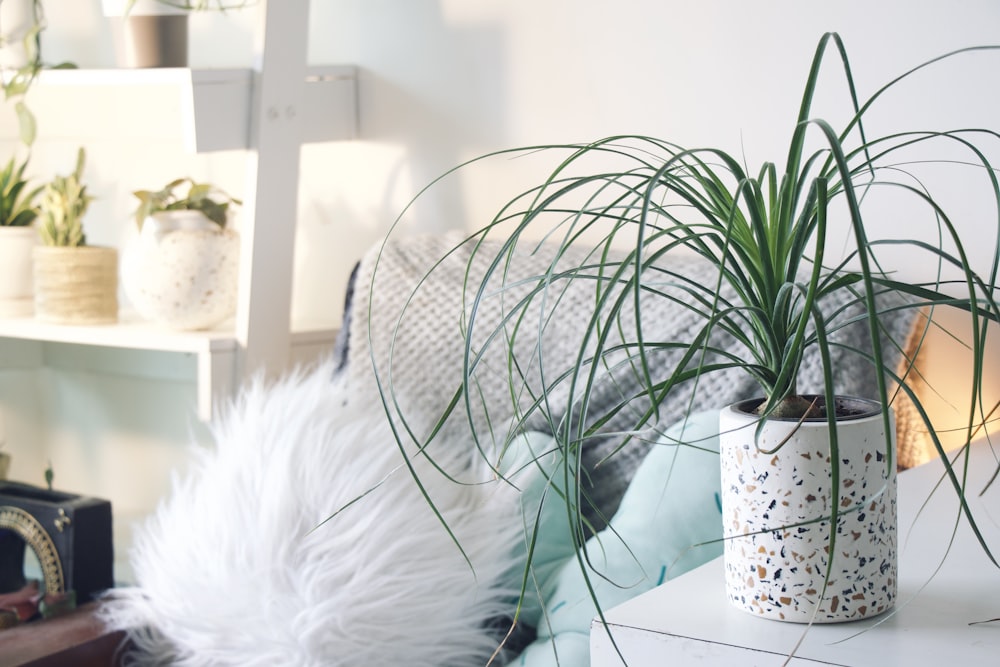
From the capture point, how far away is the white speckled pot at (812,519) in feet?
1.79

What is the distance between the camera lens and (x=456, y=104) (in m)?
1.47

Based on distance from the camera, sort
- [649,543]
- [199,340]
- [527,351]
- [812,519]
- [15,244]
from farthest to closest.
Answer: [15,244] → [199,340] → [527,351] → [649,543] → [812,519]

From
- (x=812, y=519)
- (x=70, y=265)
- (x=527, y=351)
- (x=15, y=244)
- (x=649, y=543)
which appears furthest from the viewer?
(x=15, y=244)

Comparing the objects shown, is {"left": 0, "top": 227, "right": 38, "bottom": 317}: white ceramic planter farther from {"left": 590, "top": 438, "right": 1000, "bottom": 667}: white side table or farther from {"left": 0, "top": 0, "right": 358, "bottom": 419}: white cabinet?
{"left": 590, "top": 438, "right": 1000, "bottom": 667}: white side table

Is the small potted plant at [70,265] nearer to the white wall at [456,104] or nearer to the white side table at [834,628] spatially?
the white wall at [456,104]

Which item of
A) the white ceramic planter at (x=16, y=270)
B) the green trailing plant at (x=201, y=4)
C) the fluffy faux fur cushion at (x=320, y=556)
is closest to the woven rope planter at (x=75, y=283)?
the white ceramic planter at (x=16, y=270)

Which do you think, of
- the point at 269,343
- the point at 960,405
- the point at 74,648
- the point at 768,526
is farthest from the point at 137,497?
the point at 768,526

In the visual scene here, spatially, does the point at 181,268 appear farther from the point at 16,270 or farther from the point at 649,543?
the point at 649,543

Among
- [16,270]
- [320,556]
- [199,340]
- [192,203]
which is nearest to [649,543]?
[320,556]

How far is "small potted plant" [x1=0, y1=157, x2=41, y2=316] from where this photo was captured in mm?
1623

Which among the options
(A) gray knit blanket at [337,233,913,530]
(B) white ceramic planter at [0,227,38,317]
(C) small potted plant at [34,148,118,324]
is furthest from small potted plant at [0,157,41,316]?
(A) gray knit blanket at [337,233,913,530]

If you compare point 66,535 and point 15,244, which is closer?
point 66,535

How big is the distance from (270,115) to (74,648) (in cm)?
70

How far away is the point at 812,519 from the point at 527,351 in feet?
2.07
